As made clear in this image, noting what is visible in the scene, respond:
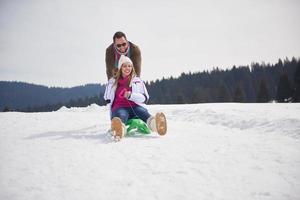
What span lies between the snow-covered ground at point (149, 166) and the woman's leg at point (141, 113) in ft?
2.00

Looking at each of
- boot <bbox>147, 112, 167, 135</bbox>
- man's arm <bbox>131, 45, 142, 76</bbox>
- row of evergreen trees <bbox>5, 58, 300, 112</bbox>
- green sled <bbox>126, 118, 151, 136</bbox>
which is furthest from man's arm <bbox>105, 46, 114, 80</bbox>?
row of evergreen trees <bbox>5, 58, 300, 112</bbox>

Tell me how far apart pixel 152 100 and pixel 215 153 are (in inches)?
3043

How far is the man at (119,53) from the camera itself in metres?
6.30

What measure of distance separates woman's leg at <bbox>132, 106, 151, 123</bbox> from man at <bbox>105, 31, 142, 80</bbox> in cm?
100

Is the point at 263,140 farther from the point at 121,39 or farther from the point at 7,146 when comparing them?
the point at 7,146

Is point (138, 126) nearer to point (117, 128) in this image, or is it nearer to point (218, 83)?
point (117, 128)

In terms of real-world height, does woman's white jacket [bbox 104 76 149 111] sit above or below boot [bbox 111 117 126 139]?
above

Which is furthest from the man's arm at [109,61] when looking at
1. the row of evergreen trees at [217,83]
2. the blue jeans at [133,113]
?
the row of evergreen trees at [217,83]

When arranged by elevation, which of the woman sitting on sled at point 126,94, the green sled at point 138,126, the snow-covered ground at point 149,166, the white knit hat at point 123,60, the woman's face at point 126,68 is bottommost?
the snow-covered ground at point 149,166

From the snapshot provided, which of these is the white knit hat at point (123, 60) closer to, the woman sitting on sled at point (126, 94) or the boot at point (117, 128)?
the woman sitting on sled at point (126, 94)

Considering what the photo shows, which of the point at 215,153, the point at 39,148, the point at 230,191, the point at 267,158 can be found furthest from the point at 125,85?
the point at 230,191

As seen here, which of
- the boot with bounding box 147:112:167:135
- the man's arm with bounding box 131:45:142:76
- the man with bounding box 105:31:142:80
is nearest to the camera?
the boot with bounding box 147:112:167:135

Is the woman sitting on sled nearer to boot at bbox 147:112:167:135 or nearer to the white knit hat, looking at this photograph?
the white knit hat

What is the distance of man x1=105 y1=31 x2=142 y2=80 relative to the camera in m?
6.30
